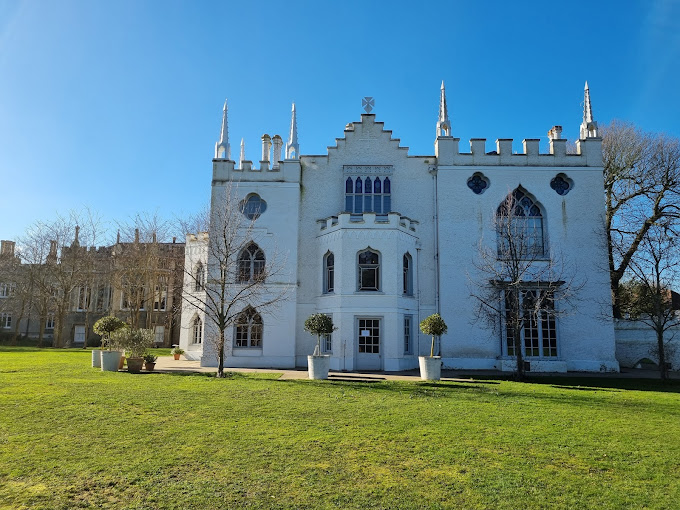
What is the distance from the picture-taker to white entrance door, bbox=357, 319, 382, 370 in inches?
845

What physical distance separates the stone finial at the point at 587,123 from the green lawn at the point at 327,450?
14848mm

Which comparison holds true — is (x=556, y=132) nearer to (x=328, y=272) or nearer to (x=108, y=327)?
(x=328, y=272)

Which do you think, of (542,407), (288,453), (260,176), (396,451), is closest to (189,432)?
(288,453)

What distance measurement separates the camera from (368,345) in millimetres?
21609

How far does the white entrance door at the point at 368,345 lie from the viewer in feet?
70.4

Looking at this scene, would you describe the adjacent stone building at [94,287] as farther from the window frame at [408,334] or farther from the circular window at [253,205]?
the window frame at [408,334]

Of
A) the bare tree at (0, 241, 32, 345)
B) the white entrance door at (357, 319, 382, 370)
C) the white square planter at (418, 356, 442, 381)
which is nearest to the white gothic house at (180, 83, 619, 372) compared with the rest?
the white entrance door at (357, 319, 382, 370)

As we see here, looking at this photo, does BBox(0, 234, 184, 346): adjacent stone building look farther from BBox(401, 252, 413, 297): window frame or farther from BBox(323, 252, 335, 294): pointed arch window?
BBox(401, 252, 413, 297): window frame

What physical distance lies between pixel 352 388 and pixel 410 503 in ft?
31.4

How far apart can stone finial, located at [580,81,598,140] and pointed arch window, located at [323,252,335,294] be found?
44.5 ft

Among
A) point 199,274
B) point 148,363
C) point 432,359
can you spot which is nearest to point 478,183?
point 432,359

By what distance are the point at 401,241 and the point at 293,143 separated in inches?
288

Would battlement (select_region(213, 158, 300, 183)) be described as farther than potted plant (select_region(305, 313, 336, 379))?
Yes

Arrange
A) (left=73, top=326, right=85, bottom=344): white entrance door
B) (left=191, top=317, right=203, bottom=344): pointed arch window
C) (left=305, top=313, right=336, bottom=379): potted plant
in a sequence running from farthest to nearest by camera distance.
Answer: (left=73, top=326, right=85, bottom=344): white entrance door → (left=191, top=317, right=203, bottom=344): pointed arch window → (left=305, top=313, right=336, bottom=379): potted plant
